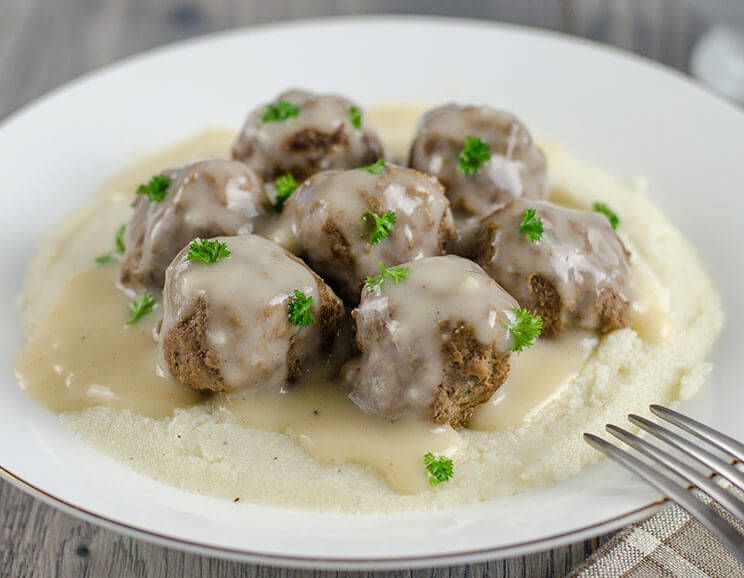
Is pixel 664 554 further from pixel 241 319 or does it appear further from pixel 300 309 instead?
pixel 241 319

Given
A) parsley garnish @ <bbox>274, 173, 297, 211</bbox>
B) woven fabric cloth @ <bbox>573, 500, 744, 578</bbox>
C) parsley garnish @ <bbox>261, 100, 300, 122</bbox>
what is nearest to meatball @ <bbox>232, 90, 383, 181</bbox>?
parsley garnish @ <bbox>261, 100, 300, 122</bbox>

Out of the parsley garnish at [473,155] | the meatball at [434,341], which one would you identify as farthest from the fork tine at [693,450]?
the parsley garnish at [473,155]

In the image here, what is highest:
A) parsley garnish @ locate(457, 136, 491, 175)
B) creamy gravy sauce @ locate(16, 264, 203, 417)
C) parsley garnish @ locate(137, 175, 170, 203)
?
parsley garnish @ locate(457, 136, 491, 175)

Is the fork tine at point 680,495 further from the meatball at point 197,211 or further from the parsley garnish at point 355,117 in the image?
the parsley garnish at point 355,117

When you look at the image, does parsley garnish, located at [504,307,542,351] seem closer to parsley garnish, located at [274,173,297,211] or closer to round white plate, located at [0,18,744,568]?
round white plate, located at [0,18,744,568]

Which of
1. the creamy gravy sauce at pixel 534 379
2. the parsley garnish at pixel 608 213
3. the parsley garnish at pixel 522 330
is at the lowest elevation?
the creamy gravy sauce at pixel 534 379

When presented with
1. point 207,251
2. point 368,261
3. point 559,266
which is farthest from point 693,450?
point 207,251

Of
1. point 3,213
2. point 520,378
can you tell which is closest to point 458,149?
point 520,378
